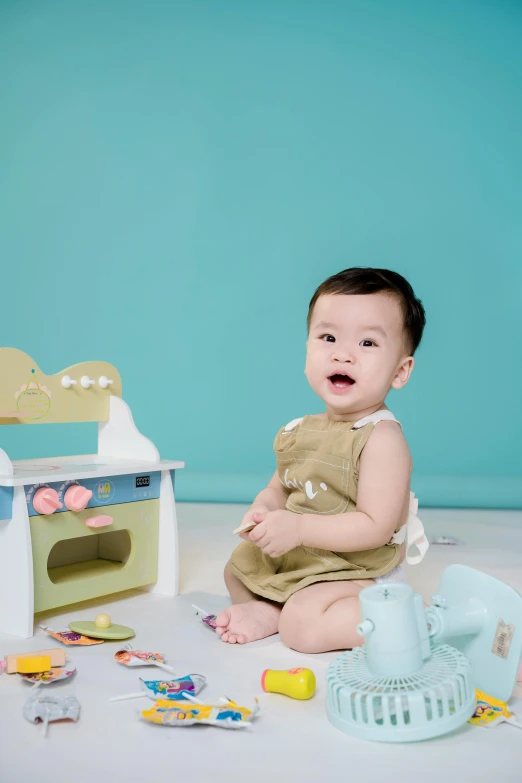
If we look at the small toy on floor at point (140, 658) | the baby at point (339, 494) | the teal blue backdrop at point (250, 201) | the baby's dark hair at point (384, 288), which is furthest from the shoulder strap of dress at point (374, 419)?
the teal blue backdrop at point (250, 201)

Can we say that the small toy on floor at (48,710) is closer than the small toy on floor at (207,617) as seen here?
Yes

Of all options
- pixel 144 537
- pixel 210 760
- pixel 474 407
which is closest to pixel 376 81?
pixel 474 407

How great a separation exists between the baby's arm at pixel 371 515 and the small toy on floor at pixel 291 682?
23 centimetres

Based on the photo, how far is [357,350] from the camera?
129 centimetres

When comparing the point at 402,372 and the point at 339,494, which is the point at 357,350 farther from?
the point at 339,494

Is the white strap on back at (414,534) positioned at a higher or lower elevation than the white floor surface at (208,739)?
higher

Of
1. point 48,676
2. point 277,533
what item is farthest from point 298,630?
point 48,676

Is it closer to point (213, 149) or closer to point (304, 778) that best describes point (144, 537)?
point (304, 778)

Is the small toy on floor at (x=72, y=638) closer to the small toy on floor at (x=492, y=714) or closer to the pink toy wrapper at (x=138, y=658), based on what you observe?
the pink toy wrapper at (x=138, y=658)

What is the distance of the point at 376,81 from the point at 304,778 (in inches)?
100

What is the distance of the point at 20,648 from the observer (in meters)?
1.17

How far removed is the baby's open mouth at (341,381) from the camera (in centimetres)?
131

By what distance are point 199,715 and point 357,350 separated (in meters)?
0.61

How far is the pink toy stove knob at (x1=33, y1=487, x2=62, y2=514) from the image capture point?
4.15ft
